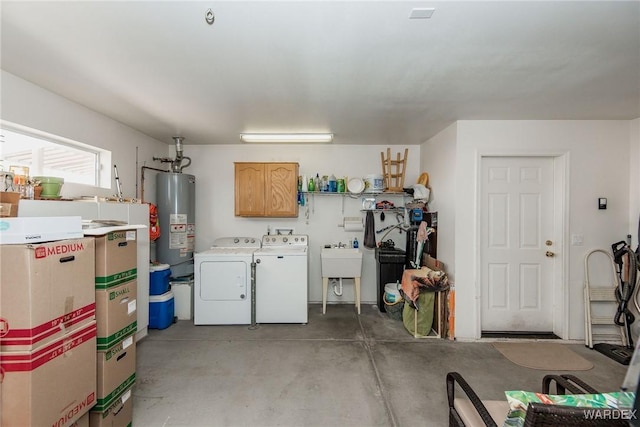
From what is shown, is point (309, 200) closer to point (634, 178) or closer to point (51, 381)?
point (51, 381)

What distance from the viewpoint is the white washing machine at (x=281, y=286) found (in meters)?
3.48

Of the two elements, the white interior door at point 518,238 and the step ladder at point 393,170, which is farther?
the step ladder at point 393,170

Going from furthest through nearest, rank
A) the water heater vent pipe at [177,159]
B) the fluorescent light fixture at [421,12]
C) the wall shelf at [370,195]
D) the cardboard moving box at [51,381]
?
the wall shelf at [370,195], the water heater vent pipe at [177,159], the fluorescent light fixture at [421,12], the cardboard moving box at [51,381]

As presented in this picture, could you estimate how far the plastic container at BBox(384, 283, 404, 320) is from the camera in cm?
367

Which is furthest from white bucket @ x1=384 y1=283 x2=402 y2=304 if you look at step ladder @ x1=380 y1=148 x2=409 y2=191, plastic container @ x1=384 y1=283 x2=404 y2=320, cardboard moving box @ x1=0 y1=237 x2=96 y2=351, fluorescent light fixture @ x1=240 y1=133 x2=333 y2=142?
cardboard moving box @ x1=0 y1=237 x2=96 y2=351

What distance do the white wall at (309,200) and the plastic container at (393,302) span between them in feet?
1.79

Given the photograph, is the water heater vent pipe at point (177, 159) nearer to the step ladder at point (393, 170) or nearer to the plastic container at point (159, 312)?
the plastic container at point (159, 312)

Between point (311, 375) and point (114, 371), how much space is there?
1565 millimetres

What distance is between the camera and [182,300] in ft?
12.1

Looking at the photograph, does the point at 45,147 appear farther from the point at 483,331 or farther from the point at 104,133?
the point at 483,331

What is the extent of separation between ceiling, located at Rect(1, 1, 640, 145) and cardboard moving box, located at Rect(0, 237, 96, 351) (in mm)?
1320

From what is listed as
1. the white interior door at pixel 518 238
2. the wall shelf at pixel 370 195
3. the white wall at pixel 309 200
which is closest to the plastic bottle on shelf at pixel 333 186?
the wall shelf at pixel 370 195

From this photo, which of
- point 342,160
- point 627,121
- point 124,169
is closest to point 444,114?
point 342,160

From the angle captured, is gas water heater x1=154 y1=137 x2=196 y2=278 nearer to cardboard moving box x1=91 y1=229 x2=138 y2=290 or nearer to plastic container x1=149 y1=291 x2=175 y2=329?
plastic container x1=149 y1=291 x2=175 y2=329
